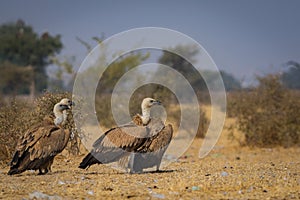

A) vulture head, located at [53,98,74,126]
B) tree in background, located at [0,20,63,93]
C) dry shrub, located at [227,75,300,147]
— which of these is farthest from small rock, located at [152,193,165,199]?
tree in background, located at [0,20,63,93]

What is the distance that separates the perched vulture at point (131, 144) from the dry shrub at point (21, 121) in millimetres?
3099

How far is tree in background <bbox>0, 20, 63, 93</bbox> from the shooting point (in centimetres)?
5209

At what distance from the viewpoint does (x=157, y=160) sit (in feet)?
35.3

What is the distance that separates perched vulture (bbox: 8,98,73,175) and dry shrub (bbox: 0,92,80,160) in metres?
2.85

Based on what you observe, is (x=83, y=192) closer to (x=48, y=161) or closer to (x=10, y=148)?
(x=48, y=161)

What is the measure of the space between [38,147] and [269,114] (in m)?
11.4

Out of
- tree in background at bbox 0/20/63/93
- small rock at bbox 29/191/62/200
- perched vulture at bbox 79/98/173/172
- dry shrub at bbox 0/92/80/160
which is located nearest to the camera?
small rock at bbox 29/191/62/200

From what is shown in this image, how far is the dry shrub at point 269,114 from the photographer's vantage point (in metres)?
19.0

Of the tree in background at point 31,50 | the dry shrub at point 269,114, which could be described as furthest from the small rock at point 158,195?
the tree in background at point 31,50

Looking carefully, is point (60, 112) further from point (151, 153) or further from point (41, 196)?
point (41, 196)

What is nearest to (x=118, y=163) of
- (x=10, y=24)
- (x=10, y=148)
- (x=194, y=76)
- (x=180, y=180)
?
(x=180, y=180)

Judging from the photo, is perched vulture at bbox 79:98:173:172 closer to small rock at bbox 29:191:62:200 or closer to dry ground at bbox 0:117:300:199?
dry ground at bbox 0:117:300:199

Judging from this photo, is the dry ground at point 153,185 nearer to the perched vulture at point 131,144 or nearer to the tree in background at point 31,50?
the perched vulture at point 131,144

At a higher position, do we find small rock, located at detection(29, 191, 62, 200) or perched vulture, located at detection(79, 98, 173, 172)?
perched vulture, located at detection(79, 98, 173, 172)
